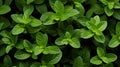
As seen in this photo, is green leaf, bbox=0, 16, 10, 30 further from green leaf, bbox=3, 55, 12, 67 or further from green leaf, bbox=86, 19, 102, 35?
green leaf, bbox=86, 19, 102, 35

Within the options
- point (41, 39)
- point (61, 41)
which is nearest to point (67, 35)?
point (61, 41)

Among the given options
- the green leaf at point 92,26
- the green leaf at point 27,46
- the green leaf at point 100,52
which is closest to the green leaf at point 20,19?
the green leaf at point 27,46

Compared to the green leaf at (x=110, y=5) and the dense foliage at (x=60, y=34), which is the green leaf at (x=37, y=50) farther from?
the green leaf at (x=110, y=5)

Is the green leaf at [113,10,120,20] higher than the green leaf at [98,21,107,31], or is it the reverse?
the green leaf at [113,10,120,20]

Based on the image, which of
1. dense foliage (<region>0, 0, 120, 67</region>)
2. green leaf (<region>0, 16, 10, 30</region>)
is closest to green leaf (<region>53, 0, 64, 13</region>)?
dense foliage (<region>0, 0, 120, 67</region>)

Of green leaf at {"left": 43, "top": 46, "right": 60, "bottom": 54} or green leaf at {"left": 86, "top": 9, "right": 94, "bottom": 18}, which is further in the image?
green leaf at {"left": 86, "top": 9, "right": 94, "bottom": 18}

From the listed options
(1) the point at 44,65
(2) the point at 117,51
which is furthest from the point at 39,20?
(2) the point at 117,51

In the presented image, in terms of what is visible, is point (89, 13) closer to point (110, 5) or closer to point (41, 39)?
point (110, 5)
